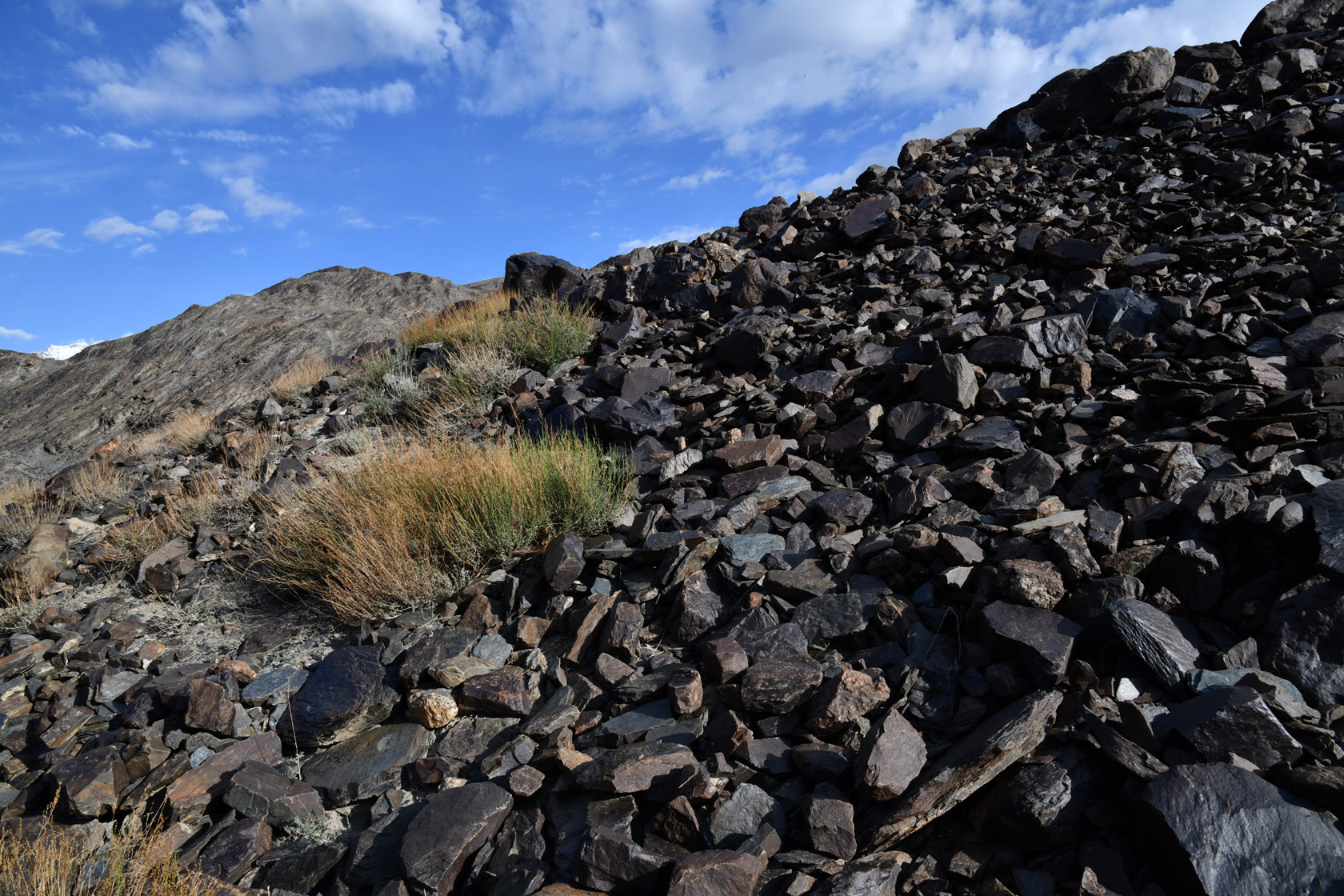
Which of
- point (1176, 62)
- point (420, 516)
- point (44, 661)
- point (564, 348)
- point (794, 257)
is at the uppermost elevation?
point (1176, 62)

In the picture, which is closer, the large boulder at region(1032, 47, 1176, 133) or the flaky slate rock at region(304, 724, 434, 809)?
the flaky slate rock at region(304, 724, 434, 809)

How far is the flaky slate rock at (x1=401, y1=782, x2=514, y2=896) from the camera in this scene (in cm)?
257

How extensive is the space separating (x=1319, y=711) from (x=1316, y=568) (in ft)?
2.05

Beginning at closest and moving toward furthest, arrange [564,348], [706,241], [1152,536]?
[1152,536] < [564,348] < [706,241]

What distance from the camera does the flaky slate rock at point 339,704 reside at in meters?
3.48

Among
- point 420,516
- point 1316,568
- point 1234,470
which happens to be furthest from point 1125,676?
point 420,516

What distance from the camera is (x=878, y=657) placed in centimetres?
313

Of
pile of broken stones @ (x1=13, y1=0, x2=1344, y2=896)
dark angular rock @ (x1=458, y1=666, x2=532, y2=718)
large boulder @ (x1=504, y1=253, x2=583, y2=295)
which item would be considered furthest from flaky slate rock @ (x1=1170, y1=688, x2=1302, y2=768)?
large boulder @ (x1=504, y1=253, x2=583, y2=295)

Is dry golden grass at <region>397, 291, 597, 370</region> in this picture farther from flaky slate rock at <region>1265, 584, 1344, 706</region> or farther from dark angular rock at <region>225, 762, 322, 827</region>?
flaky slate rock at <region>1265, 584, 1344, 706</region>

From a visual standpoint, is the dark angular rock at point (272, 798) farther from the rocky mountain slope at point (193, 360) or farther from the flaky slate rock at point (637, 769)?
the rocky mountain slope at point (193, 360)

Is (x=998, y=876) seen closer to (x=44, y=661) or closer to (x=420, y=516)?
(x=420, y=516)

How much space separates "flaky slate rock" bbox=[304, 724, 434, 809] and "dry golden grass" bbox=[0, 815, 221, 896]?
56cm

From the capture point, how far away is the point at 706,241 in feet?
33.3

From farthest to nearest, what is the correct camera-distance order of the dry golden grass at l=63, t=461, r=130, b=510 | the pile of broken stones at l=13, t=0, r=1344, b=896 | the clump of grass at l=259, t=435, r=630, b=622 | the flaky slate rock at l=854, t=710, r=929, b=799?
the dry golden grass at l=63, t=461, r=130, b=510 → the clump of grass at l=259, t=435, r=630, b=622 → the flaky slate rock at l=854, t=710, r=929, b=799 → the pile of broken stones at l=13, t=0, r=1344, b=896
